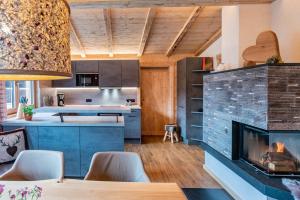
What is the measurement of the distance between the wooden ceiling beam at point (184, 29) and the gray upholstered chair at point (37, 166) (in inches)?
159

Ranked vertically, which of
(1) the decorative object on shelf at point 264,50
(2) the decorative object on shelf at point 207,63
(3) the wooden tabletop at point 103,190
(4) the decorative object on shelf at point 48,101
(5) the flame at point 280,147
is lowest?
(3) the wooden tabletop at point 103,190

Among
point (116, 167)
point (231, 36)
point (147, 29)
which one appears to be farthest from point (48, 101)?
point (116, 167)

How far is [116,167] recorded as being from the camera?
260 cm

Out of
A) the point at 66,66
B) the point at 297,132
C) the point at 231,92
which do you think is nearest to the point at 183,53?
the point at 231,92

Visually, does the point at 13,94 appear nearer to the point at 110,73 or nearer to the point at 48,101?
the point at 48,101

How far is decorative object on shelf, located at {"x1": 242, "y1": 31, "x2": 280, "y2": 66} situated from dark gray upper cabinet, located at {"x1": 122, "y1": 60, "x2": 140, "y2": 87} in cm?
422

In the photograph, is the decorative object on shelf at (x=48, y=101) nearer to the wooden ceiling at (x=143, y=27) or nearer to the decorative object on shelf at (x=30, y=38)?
the wooden ceiling at (x=143, y=27)

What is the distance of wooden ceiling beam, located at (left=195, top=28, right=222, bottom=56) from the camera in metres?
6.52

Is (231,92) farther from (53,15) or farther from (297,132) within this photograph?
(53,15)

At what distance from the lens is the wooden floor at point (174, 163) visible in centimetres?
430

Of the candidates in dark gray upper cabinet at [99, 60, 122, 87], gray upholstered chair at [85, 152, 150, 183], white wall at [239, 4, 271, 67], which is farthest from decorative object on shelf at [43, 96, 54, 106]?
white wall at [239, 4, 271, 67]

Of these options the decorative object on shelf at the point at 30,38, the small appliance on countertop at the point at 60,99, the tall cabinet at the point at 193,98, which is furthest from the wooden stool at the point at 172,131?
the decorative object on shelf at the point at 30,38

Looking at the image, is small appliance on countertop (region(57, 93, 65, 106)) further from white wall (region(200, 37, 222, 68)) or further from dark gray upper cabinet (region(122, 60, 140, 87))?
white wall (region(200, 37, 222, 68))

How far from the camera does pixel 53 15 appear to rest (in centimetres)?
102
